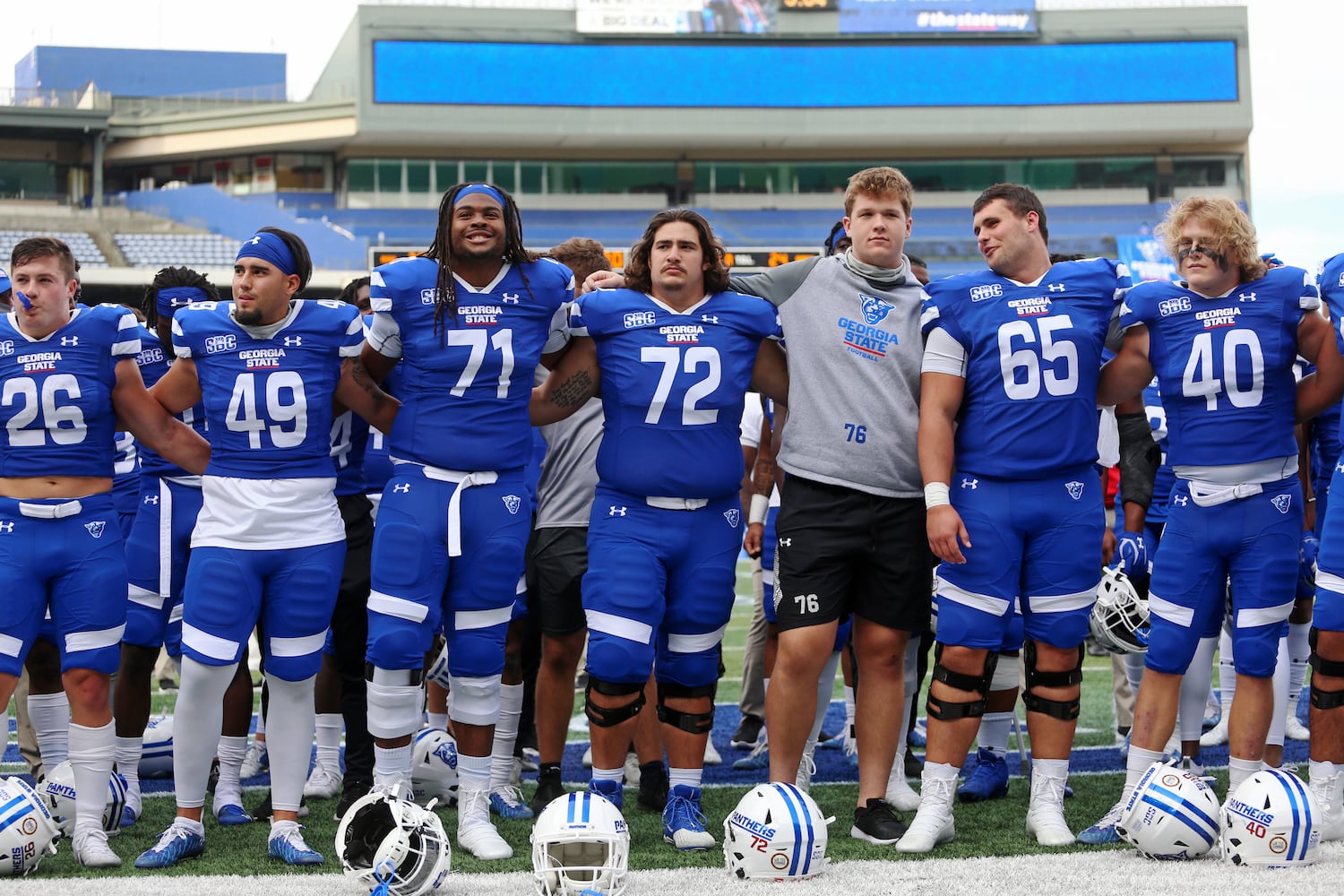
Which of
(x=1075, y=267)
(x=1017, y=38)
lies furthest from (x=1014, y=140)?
(x=1075, y=267)

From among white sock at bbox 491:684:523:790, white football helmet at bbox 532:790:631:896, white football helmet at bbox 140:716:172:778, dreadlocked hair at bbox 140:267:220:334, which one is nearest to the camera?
white football helmet at bbox 532:790:631:896

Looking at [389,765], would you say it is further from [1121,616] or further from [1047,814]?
[1121,616]

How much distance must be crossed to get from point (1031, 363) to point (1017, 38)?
34992 mm

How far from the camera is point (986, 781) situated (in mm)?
5305

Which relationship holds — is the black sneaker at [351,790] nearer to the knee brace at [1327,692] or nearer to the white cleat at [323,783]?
the white cleat at [323,783]

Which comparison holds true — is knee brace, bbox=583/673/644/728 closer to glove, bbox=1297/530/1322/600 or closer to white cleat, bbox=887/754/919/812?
white cleat, bbox=887/754/919/812

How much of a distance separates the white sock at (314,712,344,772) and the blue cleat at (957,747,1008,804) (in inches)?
99.0

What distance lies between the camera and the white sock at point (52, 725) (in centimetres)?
517

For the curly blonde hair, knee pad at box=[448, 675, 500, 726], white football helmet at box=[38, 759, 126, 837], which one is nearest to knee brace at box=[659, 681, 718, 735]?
knee pad at box=[448, 675, 500, 726]

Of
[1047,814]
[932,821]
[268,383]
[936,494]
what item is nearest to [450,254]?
[268,383]

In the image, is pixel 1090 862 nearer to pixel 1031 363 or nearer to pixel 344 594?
pixel 1031 363

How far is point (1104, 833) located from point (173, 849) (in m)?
2.95

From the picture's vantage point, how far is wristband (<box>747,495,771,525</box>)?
241 inches

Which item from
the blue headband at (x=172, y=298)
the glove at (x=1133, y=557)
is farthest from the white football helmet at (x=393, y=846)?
the glove at (x=1133, y=557)
